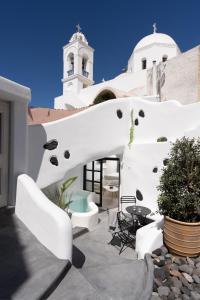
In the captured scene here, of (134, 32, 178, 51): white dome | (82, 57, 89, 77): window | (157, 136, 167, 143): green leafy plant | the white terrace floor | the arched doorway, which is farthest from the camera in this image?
(82, 57, 89, 77): window

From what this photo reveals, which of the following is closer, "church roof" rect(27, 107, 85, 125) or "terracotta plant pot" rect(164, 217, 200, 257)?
"terracotta plant pot" rect(164, 217, 200, 257)

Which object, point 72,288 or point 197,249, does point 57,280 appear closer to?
point 72,288

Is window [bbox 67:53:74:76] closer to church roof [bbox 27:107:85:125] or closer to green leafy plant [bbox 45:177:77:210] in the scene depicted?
church roof [bbox 27:107:85:125]

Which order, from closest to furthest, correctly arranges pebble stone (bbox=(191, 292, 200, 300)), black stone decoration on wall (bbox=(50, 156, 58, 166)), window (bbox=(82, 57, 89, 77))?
pebble stone (bbox=(191, 292, 200, 300)) < black stone decoration on wall (bbox=(50, 156, 58, 166)) < window (bbox=(82, 57, 89, 77))

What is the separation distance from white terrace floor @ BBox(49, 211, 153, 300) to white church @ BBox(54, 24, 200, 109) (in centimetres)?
930

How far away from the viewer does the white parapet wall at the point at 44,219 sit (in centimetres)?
347

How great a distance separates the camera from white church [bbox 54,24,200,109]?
1195 cm

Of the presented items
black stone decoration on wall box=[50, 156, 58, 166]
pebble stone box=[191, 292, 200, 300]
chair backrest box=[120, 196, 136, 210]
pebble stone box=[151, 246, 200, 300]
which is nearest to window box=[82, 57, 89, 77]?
chair backrest box=[120, 196, 136, 210]

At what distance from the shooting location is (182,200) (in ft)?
15.6

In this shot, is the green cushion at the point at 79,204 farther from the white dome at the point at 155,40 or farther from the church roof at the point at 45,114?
the white dome at the point at 155,40

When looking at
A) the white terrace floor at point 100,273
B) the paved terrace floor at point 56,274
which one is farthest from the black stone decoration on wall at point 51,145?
the white terrace floor at point 100,273

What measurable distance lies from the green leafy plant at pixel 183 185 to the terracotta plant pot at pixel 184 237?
0.22m

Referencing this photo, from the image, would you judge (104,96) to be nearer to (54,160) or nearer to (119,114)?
(119,114)

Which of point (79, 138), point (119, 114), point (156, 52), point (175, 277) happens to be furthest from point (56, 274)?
point (156, 52)
